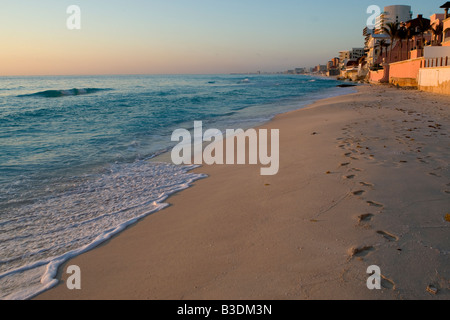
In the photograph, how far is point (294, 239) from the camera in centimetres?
340

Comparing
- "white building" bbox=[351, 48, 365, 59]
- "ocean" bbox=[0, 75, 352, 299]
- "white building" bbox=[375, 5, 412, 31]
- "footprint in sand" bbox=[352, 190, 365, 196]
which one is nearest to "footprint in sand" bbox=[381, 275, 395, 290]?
"footprint in sand" bbox=[352, 190, 365, 196]

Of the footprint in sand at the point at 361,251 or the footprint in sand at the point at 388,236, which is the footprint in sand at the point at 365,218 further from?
the footprint in sand at the point at 361,251

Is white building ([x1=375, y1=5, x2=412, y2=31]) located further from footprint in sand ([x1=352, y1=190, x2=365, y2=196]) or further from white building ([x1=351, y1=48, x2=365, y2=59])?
footprint in sand ([x1=352, y1=190, x2=365, y2=196])

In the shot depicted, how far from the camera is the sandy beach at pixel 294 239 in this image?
2.67 m

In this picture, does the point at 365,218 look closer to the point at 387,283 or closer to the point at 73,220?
the point at 387,283

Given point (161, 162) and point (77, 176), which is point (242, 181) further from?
point (77, 176)

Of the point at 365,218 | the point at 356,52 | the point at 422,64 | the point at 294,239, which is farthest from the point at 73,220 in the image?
the point at 356,52

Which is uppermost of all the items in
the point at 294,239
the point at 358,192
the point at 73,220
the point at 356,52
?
the point at 356,52

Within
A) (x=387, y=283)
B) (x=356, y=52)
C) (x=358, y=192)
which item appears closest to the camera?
(x=387, y=283)

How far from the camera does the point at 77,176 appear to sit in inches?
265

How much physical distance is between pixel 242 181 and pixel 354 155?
7.85ft

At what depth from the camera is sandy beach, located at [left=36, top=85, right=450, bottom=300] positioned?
8.75ft
